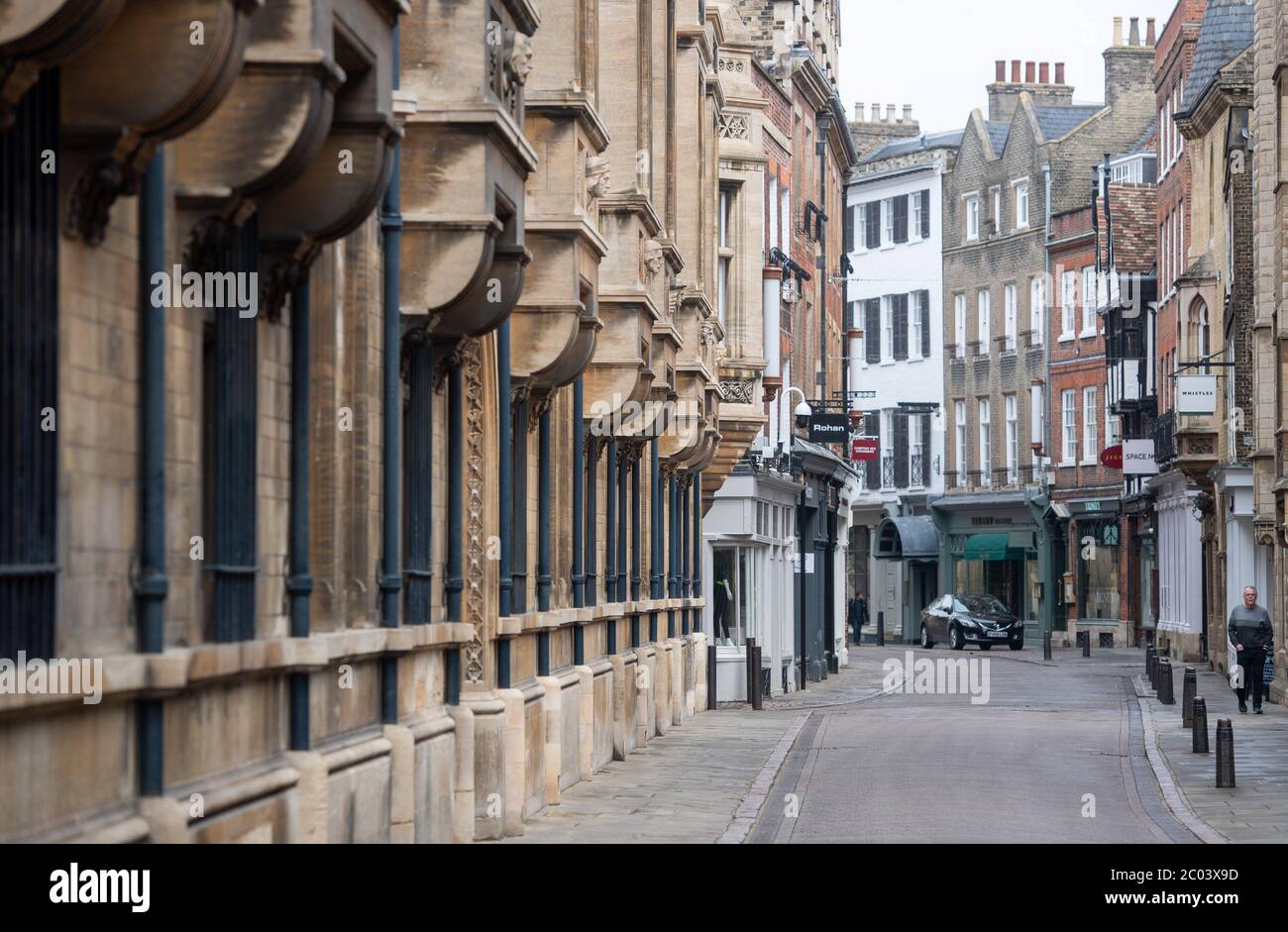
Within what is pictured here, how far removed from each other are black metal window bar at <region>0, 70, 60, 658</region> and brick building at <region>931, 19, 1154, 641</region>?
206 feet

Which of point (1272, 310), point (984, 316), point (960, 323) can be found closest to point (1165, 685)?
point (1272, 310)

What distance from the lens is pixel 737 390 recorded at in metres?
36.4

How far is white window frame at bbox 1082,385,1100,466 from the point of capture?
67938mm

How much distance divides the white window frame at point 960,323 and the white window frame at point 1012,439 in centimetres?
320

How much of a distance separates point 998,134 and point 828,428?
35370mm

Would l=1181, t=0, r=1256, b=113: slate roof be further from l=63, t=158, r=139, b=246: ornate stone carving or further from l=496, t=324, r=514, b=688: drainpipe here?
l=63, t=158, r=139, b=246: ornate stone carving

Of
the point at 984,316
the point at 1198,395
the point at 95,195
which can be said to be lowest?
the point at 95,195

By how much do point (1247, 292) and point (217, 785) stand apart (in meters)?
36.5

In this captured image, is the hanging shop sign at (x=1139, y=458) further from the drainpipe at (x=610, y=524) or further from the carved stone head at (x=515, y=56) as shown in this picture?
the carved stone head at (x=515, y=56)

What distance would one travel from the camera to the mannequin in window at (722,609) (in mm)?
38000

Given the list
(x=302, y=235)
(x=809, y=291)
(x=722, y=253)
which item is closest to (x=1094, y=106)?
(x=809, y=291)

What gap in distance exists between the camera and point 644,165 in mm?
23828

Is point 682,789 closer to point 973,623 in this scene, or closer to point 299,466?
point 299,466

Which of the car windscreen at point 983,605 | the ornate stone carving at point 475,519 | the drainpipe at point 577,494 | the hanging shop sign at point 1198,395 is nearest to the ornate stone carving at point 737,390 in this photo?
the hanging shop sign at point 1198,395
